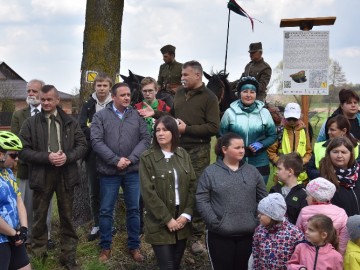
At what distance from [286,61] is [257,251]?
451 cm

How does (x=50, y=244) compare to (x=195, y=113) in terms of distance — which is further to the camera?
(x=50, y=244)

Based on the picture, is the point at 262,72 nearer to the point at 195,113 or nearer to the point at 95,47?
the point at 95,47

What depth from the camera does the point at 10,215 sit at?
4.14 m

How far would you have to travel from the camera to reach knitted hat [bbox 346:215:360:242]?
416cm

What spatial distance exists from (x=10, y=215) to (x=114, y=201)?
1.82 m

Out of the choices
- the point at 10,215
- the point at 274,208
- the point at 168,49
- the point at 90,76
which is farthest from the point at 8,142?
the point at 168,49

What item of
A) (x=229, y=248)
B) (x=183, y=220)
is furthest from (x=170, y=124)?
(x=229, y=248)

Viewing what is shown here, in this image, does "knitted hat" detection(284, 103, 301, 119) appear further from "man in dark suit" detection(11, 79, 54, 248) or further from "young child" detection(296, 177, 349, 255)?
"man in dark suit" detection(11, 79, 54, 248)

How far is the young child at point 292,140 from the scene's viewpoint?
20.1 ft

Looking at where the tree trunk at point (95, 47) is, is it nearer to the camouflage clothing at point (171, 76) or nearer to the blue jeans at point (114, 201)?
the blue jeans at point (114, 201)

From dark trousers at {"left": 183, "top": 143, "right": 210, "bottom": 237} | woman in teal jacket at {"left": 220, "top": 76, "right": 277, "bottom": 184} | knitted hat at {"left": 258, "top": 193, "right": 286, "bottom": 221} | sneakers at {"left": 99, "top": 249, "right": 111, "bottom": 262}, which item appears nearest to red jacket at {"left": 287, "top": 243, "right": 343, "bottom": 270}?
knitted hat at {"left": 258, "top": 193, "right": 286, "bottom": 221}

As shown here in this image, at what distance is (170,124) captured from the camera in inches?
194

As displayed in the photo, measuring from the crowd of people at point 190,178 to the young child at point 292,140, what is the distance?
0.01m

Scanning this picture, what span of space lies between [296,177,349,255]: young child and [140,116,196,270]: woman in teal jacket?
1.10 meters
